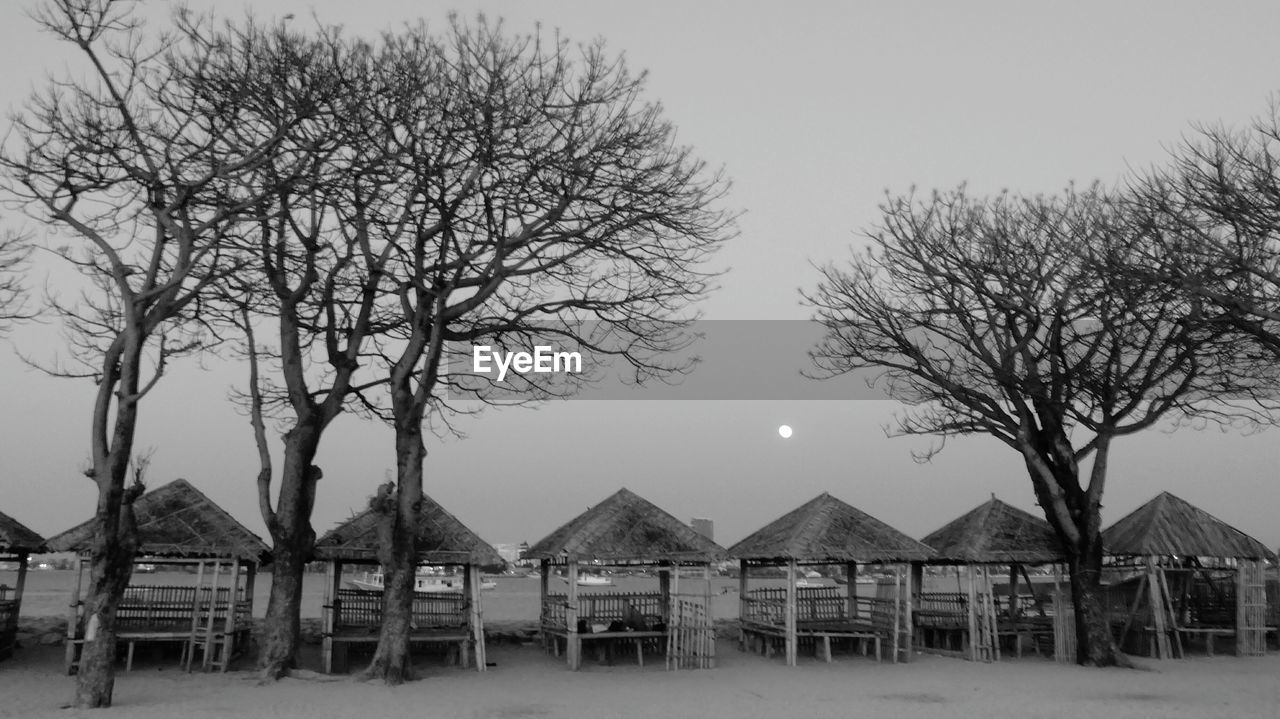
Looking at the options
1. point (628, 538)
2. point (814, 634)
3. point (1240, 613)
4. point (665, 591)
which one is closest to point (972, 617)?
point (814, 634)

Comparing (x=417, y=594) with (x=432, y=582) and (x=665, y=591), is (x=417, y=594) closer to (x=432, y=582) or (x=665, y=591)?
(x=665, y=591)

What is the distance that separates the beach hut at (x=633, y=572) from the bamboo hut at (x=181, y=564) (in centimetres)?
553

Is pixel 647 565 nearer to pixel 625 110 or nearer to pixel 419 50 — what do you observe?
pixel 625 110

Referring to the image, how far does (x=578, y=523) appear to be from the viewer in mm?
20344

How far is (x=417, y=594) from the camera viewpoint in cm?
1978

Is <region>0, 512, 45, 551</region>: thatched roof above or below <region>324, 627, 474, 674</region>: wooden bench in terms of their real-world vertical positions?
above

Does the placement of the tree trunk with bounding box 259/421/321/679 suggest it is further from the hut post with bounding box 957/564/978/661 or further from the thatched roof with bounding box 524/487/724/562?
the hut post with bounding box 957/564/978/661

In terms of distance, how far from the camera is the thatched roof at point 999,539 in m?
21.3

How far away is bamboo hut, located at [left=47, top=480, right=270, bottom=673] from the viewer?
676 inches

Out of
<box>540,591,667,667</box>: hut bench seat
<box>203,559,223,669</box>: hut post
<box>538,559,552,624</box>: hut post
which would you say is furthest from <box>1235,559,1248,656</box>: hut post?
<box>203,559,223,669</box>: hut post

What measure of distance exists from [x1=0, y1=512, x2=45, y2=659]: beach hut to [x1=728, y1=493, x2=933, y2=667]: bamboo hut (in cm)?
1321

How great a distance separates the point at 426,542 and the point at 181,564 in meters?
4.36

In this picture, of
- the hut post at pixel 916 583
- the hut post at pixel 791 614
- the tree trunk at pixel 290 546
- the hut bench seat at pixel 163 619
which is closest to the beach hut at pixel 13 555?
the hut bench seat at pixel 163 619

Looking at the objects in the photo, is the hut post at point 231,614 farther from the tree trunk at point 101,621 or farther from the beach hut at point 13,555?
the tree trunk at point 101,621
